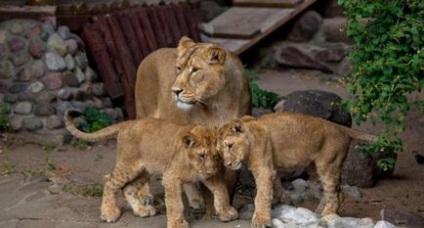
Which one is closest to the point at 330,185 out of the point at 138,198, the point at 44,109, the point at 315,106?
the point at 138,198

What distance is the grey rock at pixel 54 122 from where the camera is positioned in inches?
397

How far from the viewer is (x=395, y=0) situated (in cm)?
662

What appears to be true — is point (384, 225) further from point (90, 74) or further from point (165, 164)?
point (90, 74)

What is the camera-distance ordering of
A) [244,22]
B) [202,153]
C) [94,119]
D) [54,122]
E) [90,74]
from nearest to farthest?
[202,153]
[54,122]
[94,119]
[90,74]
[244,22]

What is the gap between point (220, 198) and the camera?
683 cm

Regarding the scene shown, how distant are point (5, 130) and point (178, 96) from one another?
3.83m

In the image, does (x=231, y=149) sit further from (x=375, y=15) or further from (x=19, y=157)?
(x=19, y=157)

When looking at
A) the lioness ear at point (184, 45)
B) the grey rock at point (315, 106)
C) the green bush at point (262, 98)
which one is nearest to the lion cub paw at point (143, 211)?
the lioness ear at point (184, 45)

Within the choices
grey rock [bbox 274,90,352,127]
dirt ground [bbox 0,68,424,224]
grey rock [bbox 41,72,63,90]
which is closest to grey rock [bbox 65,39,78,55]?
grey rock [bbox 41,72,63,90]

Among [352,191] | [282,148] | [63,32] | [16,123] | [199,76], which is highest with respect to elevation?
[199,76]

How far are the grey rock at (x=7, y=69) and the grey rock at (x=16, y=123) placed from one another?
1.39 feet

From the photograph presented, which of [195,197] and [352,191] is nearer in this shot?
[195,197]

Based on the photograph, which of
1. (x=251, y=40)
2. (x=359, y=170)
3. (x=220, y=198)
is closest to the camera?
(x=220, y=198)

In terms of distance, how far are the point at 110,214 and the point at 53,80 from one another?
3.24m
